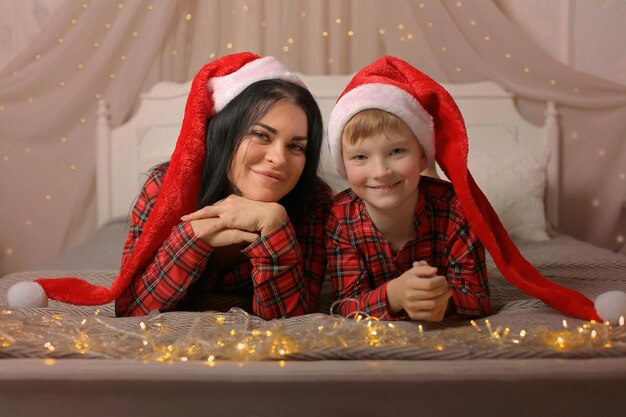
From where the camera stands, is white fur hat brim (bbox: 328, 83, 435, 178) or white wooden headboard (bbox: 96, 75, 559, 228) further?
white wooden headboard (bbox: 96, 75, 559, 228)

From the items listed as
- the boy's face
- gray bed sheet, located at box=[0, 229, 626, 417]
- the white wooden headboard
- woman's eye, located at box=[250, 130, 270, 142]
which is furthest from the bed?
the white wooden headboard

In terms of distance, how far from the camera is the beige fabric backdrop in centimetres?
270

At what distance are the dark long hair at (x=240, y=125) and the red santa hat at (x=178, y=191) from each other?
0.02 m

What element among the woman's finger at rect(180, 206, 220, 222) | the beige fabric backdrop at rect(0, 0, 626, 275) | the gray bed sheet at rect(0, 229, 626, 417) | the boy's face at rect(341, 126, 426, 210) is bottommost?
the gray bed sheet at rect(0, 229, 626, 417)

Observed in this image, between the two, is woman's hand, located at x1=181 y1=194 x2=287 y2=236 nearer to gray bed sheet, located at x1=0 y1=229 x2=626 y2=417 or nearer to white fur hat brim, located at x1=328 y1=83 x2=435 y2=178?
white fur hat brim, located at x1=328 y1=83 x2=435 y2=178

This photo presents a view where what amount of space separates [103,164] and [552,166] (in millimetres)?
1858

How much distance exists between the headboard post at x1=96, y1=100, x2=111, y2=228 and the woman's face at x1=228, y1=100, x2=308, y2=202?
5.07 ft

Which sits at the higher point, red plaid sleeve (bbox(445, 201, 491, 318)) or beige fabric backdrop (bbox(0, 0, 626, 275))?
beige fabric backdrop (bbox(0, 0, 626, 275))

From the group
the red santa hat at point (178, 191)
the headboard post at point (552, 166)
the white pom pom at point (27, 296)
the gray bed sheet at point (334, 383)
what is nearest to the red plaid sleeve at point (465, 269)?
the gray bed sheet at point (334, 383)

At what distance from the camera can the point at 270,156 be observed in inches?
55.3

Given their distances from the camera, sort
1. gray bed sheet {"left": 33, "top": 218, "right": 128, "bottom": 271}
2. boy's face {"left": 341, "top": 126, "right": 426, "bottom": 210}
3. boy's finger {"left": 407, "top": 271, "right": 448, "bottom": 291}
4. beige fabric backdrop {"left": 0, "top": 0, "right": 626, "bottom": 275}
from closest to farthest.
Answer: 1. boy's finger {"left": 407, "top": 271, "right": 448, "bottom": 291}
2. boy's face {"left": 341, "top": 126, "right": 426, "bottom": 210}
3. gray bed sheet {"left": 33, "top": 218, "right": 128, "bottom": 271}
4. beige fabric backdrop {"left": 0, "top": 0, "right": 626, "bottom": 275}

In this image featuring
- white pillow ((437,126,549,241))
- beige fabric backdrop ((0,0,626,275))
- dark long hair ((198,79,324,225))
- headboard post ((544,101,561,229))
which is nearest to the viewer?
dark long hair ((198,79,324,225))

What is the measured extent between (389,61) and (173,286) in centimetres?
66

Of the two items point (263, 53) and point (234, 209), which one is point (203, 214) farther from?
point (263, 53)
